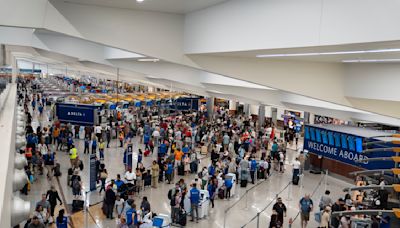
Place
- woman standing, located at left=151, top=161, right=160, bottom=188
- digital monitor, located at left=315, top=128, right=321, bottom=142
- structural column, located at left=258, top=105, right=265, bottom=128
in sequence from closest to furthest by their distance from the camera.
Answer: woman standing, located at left=151, top=161, right=160, bottom=188 → digital monitor, located at left=315, top=128, right=321, bottom=142 → structural column, located at left=258, top=105, right=265, bottom=128

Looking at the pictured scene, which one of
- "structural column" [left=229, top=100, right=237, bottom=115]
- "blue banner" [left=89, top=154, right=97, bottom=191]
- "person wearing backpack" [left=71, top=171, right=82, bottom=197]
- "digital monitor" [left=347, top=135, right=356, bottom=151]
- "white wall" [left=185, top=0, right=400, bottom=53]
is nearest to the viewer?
"white wall" [left=185, top=0, right=400, bottom=53]

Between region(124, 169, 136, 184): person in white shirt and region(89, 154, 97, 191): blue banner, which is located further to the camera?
region(89, 154, 97, 191): blue banner

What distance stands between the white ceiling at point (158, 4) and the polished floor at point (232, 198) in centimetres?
719

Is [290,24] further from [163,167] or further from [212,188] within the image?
[163,167]

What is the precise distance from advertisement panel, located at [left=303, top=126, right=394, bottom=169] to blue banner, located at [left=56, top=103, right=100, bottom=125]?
417 inches

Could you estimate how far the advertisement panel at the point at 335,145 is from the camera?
606 inches

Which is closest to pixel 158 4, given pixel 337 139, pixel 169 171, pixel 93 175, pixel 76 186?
pixel 76 186

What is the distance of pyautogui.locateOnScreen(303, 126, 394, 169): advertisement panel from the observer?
15383 mm

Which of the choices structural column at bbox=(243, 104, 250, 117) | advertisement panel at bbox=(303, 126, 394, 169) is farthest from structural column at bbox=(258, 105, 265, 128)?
advertisement panel at bbox=(303, 126, 394, 169)

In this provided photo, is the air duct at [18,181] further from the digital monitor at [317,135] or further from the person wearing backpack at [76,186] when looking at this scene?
the digital monitor at [317,135]

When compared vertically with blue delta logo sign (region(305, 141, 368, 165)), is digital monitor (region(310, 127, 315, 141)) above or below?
above

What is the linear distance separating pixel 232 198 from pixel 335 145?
19.5 feet

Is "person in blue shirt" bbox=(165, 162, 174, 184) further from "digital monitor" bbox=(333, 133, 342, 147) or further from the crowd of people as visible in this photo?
"digital monitor" bbox=(333, 133, 342, 147)

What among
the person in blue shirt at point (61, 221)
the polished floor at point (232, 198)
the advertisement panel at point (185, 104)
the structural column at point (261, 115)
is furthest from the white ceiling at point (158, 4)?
the structural column at point (261, 115)
